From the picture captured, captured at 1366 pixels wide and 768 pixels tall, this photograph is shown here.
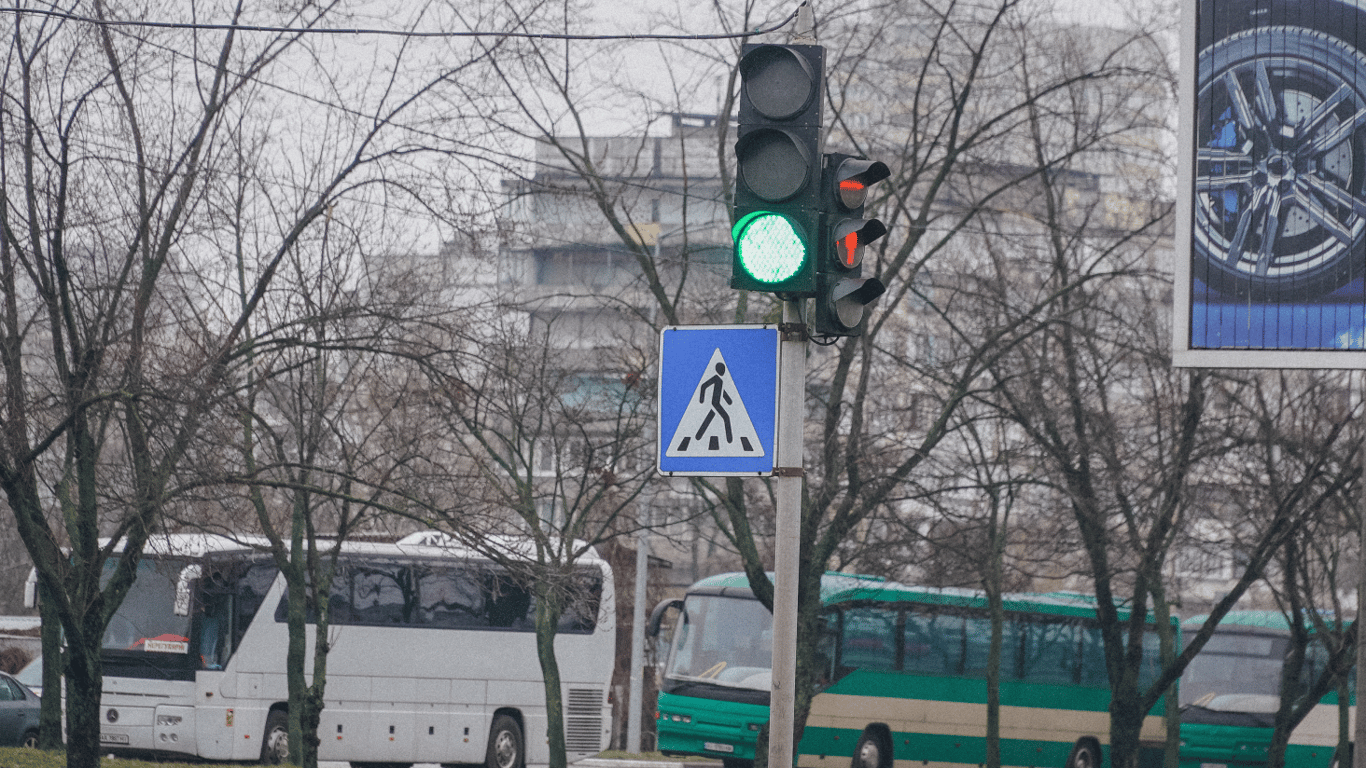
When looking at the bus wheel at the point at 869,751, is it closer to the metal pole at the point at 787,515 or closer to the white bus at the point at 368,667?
the white bus at the point at 368,667

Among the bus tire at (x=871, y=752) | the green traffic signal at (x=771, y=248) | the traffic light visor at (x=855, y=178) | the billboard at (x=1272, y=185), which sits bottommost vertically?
the bus tire at (x=871, y=752)

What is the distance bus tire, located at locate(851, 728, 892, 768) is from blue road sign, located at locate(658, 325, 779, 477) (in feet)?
62.7

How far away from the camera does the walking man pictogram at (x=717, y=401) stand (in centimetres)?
599

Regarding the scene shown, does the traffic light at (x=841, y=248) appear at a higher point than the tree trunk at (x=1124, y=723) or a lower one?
→ higher

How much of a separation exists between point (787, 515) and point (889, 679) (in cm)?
1902

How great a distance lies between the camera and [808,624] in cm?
1614

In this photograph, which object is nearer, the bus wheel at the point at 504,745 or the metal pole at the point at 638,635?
the bus wheel at the point at 504,745

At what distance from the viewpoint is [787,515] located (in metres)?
6.00

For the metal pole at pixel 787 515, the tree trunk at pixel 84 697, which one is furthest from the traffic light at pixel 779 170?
the tree trunk at pixel 84 697

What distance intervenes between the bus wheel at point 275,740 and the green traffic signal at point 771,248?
1815 cm

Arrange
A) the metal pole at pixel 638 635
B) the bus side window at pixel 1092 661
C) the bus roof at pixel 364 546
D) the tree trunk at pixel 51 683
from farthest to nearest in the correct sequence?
the metal pole at pixel 638 635 < the bus side window at pixel 1092 661 < the tree trunk at pixel 51 683 < the bus roof at pixel 364 546

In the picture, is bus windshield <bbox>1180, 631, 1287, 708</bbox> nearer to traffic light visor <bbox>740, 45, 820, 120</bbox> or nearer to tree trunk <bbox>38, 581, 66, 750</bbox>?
tree trunk <bbox>38, 581, 66, 750</bbox>

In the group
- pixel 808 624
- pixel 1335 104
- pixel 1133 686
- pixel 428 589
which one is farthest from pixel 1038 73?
pixel 428 589

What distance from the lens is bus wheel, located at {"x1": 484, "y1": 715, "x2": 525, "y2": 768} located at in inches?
910
